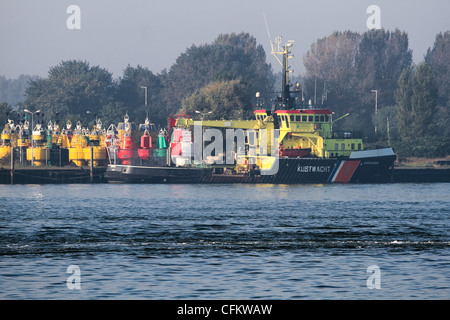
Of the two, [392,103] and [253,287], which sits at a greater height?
[392,103]

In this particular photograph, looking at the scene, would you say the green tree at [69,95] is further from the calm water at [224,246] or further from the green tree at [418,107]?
the calm water at [224,246]

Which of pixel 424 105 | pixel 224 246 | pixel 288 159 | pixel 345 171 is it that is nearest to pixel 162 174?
pixel 288 159

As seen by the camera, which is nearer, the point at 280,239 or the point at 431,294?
the point at 431,294

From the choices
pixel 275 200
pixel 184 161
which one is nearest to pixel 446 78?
pixel 184 161

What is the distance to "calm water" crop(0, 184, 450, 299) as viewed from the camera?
1396 inches

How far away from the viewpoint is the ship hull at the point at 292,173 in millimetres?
101250

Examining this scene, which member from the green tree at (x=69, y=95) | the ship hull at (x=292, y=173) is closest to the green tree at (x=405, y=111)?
the ship hull at (x=292, y=173)

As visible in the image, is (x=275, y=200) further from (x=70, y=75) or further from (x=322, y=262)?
(x=70, y=75)

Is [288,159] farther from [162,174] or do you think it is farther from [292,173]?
[162,174]

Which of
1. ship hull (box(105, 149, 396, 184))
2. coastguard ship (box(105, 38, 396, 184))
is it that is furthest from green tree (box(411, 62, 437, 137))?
ship hull (box(105, 149, 396, 184))

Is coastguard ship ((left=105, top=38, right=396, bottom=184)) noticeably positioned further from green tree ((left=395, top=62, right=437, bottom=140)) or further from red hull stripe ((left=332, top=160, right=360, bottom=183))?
green tree ((left=395, top=62, right=437, bottom=140))

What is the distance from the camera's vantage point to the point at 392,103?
189500mm

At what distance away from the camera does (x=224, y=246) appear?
47625mm
